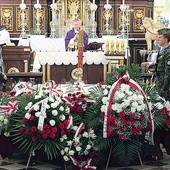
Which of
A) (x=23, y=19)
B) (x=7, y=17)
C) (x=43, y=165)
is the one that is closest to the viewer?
(x=43, y=165)

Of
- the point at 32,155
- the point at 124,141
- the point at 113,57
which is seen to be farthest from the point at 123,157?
the point at 113,57

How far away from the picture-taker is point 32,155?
6.51 metres

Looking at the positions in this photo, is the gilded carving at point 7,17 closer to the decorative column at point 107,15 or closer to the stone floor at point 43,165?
the decorative column at point 107,15

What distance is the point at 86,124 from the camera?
6.20 metres

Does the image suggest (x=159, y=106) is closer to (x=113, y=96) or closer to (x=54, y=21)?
(x=113, y=96)

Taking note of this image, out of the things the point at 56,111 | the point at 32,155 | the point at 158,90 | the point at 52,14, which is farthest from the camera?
the point at 52,14

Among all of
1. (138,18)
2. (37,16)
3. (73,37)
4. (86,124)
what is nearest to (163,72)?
(86,124)

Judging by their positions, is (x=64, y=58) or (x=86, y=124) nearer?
(x=86, y=124)

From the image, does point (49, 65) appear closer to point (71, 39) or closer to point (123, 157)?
point (71, 39)

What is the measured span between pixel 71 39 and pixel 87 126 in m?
6.27

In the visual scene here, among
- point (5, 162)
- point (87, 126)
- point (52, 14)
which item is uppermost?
point (52, 14)

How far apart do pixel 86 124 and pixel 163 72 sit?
172 centimetres

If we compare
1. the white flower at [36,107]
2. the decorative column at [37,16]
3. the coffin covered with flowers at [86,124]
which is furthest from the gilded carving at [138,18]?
the white flower at [36,107]

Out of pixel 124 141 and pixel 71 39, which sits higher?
pixel 71 39
